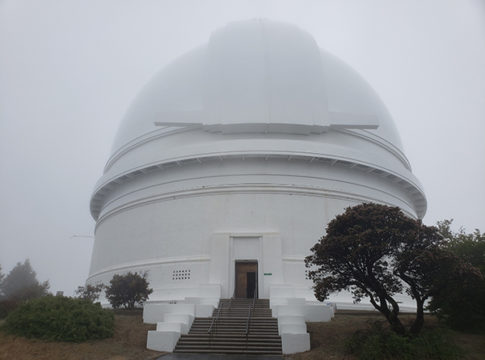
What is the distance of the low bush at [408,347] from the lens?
997 cm

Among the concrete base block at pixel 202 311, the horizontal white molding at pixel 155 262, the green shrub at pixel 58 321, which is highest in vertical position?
the horizontal white molding at pixel 155 262

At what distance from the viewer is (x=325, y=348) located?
38.9ft

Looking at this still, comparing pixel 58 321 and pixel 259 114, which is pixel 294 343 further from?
pixel 259 114

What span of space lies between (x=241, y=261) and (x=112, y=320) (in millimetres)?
7971

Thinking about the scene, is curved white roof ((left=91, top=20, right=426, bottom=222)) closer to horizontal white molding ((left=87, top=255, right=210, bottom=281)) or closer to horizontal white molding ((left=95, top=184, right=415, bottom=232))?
horizontal white molding ((left=95, top=184, right=415, bottom=232))

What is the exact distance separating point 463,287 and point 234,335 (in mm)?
7232

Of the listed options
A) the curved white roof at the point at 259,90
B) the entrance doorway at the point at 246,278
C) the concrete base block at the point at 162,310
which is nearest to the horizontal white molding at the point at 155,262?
the entrance doorway at the point at 246,278

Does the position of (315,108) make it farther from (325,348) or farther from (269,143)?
(325,348)

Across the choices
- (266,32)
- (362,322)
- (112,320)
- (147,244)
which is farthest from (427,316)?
(266,32)

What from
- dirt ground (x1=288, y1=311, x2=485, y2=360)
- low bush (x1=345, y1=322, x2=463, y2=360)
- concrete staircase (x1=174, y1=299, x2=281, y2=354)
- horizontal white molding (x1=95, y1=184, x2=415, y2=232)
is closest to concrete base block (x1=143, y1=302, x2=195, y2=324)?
concrete staircase (x1=174, y1=299, x2=281, y2=354)

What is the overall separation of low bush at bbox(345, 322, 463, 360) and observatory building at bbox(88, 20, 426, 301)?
7.79 metres

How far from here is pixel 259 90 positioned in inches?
937

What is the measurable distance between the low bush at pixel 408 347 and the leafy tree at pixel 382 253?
836 mm

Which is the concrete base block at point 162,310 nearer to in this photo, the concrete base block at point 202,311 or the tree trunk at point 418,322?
the concrete base block at point 202,311
